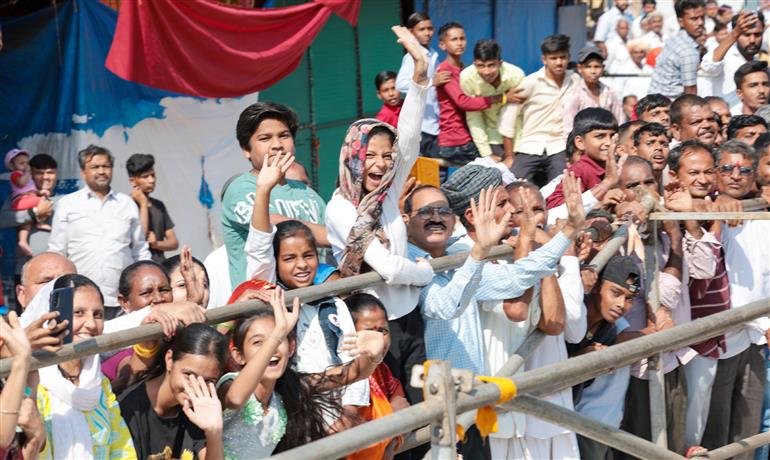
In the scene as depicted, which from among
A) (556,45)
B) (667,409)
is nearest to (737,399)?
(667,409)

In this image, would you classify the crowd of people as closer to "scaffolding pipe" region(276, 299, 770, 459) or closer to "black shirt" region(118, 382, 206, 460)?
"black shirt" region(118, 382, 206, 460)

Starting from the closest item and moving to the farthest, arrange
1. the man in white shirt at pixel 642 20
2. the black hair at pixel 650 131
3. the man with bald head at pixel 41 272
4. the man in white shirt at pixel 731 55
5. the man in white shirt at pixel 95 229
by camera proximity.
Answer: the man with bald head at pixel 41 272
the black hair at pixel 650 131
the man in white shirt at pixel 95 229
the man in white shirt at pixel 731 55
the man in white shirt at pixel 642 20

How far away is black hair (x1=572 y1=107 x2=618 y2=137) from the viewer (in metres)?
6.19

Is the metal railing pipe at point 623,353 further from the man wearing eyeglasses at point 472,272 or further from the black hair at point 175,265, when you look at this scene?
the black hair at point 175,265

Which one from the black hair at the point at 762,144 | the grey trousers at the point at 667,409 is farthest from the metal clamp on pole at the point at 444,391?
the black hair at the point at 762,144

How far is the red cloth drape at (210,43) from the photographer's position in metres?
7.96

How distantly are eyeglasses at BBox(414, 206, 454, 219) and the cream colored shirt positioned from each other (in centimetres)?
454

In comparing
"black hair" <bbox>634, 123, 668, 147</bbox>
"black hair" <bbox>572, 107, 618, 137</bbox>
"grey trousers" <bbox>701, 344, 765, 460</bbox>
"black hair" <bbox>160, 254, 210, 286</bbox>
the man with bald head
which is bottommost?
"grey trousers" <bbox>701, 344, 765, 460</bbox>

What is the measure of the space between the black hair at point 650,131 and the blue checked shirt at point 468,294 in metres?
2.10

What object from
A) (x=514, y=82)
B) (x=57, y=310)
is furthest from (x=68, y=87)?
(x=57, y=310)

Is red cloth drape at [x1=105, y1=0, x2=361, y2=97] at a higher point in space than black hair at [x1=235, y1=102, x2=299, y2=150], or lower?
higher

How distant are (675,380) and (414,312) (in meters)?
1.58

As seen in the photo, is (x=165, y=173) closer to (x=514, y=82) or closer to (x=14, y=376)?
(x=514, y=82)

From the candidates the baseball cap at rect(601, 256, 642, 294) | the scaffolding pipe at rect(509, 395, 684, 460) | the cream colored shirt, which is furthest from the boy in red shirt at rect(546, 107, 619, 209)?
the cream colored shirt
